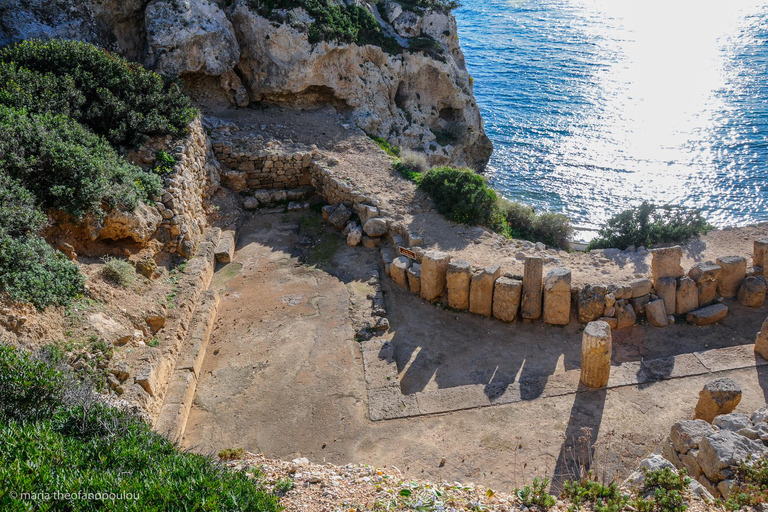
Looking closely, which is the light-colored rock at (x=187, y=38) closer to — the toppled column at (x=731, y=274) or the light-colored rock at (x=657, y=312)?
the light-colored rock at (x=657, y=312)

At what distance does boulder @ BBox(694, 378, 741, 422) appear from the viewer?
28.7 ft

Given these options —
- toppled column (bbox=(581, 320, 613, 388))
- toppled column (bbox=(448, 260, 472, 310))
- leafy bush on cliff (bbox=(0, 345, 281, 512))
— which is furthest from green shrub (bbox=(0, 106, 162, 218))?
toppled column (bbox=(581, 320, 613, 388))

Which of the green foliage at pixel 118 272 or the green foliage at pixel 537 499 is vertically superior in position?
the green foliage at pixel 118 272

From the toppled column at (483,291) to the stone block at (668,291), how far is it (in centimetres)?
348

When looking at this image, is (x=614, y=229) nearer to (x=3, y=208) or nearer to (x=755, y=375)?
(x=755, y=375)

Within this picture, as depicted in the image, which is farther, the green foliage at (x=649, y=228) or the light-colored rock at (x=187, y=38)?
the light-colored rock at (x=187, y=38)

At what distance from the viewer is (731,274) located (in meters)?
12.0

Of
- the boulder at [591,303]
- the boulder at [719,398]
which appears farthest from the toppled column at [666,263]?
the boulder at [719,398]

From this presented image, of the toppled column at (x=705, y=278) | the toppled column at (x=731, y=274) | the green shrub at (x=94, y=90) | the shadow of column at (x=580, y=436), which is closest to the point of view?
the shadow of column at (x=580, y=436)

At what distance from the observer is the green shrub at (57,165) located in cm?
1017

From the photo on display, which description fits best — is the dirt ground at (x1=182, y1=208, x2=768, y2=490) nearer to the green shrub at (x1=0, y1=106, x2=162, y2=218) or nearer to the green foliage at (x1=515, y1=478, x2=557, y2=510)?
the green foliage at (x1=515, y1=478, x2=557, y2=510)

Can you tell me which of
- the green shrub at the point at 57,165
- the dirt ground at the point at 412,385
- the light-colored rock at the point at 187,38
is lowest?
the dirt ground at the point at 412,385

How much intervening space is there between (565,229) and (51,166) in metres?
12.8

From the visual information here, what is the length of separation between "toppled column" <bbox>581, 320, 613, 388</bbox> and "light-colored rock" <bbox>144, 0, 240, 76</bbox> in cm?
1432
